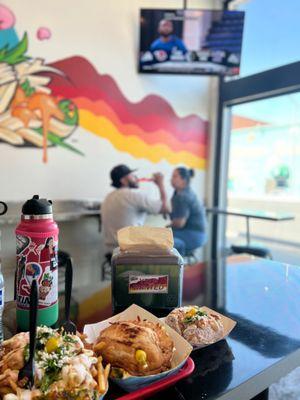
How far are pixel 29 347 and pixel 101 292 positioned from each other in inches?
26.1

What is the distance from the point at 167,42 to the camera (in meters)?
3.56

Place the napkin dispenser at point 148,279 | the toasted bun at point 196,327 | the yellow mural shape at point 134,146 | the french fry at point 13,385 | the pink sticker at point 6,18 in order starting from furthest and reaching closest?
the yellow mural shape at point 134,146 < the pink sticker at point 6,18 < the napkin dispenser at point 148,279 < the toasted bun at point 196,327 < the french fry at point 13,385

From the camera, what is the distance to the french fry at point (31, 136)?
3061mm

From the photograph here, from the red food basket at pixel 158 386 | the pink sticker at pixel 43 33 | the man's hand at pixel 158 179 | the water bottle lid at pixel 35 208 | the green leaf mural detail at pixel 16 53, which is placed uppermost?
the pink sticker at pixel 43 33

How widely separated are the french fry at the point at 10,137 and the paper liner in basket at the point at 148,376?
101 inches

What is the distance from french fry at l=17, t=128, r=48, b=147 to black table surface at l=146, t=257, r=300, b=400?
2370 millimetres

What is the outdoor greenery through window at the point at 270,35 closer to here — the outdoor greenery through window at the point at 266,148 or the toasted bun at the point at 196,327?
the outdoor greenery through window at the point at 266,148

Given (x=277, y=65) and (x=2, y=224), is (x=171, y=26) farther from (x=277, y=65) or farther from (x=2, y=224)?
(x=2, y=224)

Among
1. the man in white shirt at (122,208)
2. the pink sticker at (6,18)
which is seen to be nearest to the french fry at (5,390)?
the man in white shirt at (122,208)

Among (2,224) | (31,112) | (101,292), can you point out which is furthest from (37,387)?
(31,112)

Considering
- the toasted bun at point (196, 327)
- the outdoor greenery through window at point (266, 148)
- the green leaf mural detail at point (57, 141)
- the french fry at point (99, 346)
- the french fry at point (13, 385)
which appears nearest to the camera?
the french fry at point (13, 385)

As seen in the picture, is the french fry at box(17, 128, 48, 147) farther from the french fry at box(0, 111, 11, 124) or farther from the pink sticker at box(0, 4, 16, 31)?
the pink sticker at box(0, 4, 16, 31)

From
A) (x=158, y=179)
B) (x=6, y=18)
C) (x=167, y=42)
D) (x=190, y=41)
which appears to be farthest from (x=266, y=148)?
(x=6, y=18)

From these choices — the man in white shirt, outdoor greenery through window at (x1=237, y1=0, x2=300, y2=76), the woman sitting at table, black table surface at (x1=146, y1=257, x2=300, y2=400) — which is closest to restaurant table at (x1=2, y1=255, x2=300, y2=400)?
black table surface at (x1=146, y1=257, x2=300, y2=400)
